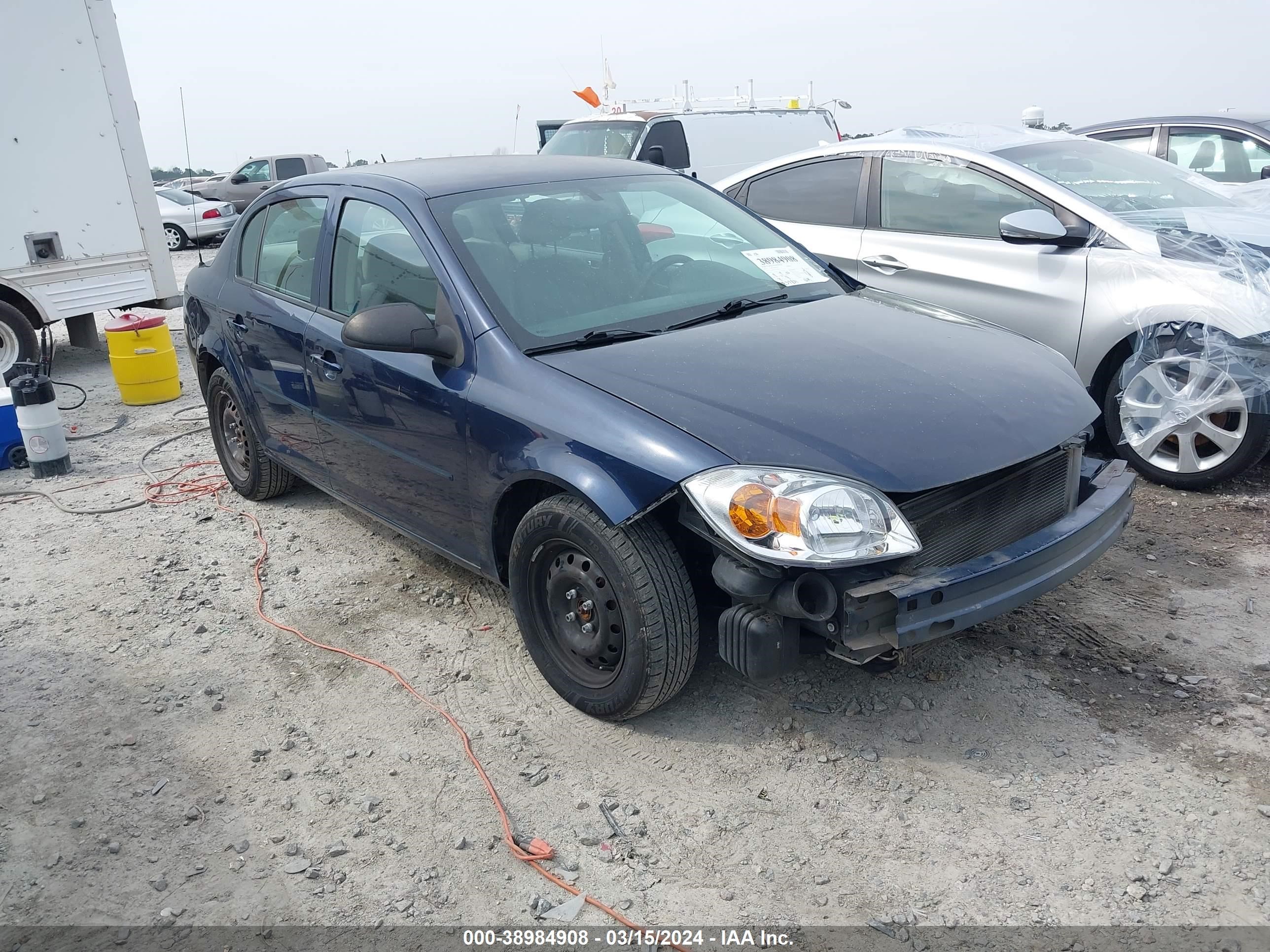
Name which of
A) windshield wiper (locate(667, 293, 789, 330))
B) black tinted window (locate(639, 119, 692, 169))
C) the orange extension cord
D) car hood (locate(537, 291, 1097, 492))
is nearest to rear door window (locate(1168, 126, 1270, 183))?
black tinted window (locate(639, 119, 692, 169))

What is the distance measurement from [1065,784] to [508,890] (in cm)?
157

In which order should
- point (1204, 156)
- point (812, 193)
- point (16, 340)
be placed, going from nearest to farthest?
point (812, 193)
point (1204, 156)
point (16, 340)

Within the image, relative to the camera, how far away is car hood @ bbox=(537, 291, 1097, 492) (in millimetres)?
2754

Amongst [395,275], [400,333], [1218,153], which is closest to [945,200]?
[395,275]

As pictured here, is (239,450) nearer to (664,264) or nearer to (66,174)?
(664,264)

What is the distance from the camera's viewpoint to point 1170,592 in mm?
3836

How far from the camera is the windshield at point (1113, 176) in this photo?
216 inches

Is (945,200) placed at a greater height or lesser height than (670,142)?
lesser

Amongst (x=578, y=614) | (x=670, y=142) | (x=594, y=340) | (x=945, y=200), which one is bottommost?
(x=578, y=614)

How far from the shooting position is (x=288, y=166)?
21.3 metres

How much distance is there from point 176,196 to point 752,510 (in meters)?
19.8

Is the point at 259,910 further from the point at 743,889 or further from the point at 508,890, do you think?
the point at 743,889

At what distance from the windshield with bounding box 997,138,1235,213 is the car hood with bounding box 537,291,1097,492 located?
7.71ft

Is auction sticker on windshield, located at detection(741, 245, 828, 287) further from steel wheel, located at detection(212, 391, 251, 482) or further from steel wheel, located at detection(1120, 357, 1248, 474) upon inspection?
steel wheel, located at detection(212, 391, 251, 482)
